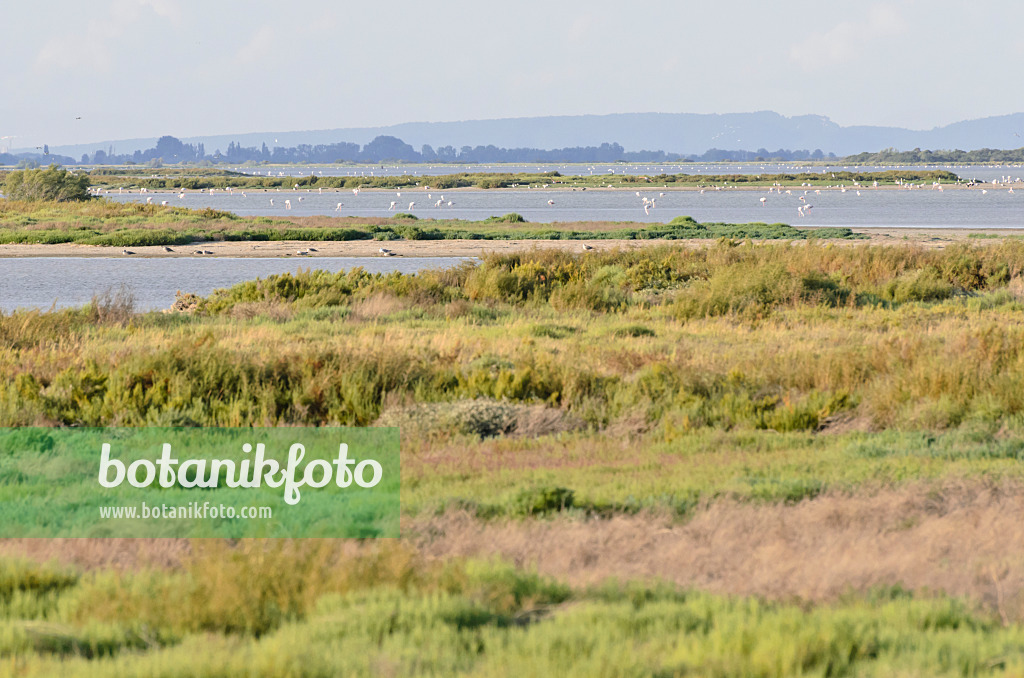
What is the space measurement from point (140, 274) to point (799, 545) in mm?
28457

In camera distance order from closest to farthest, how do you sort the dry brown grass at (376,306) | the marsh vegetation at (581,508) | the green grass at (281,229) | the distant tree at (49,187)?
the marsh vegetation at (581,508) < the dry brown grass at (376,306) < the green grass at (281,229) < the distant tree at (49,187)

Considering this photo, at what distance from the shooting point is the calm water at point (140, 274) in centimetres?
2573

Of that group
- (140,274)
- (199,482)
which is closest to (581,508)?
(199,482)

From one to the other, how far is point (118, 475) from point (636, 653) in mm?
5183

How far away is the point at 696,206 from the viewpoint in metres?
75.9

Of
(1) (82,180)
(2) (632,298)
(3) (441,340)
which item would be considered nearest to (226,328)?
(3) (441,340)

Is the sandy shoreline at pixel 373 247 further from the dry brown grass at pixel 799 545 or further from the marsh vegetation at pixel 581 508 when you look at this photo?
the dry brown grass at pixel 799 545

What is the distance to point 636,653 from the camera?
429cm

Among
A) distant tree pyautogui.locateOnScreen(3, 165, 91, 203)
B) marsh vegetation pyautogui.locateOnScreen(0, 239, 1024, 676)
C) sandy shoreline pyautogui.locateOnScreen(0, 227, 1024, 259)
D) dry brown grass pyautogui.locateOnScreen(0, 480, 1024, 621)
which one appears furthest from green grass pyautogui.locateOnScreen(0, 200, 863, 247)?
dry brown grass pyautogui.locateOnScreen(0, 480, 1024, 621)

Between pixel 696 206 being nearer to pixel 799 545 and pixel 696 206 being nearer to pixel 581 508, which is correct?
pixel 581 508

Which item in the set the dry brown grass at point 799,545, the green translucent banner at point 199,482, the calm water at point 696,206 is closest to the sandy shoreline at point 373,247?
the calm water at point 696,206

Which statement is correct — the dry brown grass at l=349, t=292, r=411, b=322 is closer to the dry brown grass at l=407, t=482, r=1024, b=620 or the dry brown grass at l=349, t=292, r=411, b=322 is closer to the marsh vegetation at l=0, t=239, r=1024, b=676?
the marsh vegetation at l=0, t=239, r=1024, b=676

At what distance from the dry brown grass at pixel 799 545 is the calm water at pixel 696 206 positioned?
47159 mm

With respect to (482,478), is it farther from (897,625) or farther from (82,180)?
(82,180)
